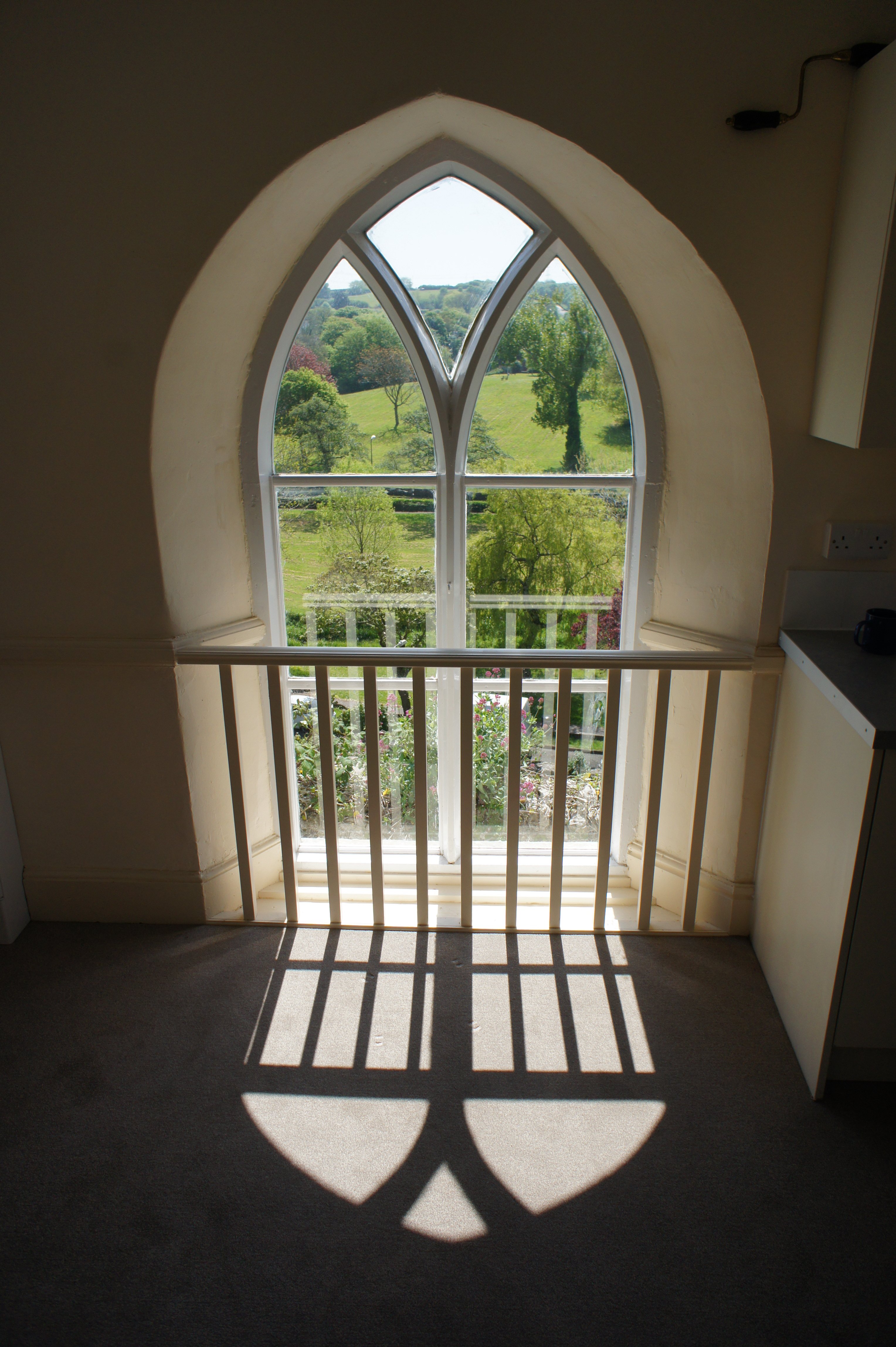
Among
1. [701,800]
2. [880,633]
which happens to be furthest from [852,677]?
[701,800]

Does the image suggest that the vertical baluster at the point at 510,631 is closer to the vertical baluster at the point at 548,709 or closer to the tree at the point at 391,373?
the vertical baluster at the point at 548,709

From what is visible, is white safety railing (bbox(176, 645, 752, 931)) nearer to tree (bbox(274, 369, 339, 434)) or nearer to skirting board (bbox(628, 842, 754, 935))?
skirting board (bbox(628, 842, 754, 935))

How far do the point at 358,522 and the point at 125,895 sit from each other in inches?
52.9

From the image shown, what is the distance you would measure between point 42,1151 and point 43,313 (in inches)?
74.6

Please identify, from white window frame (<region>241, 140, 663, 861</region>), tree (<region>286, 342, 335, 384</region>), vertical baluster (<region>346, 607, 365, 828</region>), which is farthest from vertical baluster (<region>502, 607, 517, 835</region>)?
tree (<region>286, 342, 335, 384</region>)

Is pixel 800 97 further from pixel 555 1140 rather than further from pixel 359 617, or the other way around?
pixel 555 1140

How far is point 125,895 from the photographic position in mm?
2387

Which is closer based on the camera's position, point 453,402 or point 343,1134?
point 343,1134

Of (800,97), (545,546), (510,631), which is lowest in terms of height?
(510,631)

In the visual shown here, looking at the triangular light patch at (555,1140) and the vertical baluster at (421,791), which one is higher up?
the vertical baluster at (421,791)

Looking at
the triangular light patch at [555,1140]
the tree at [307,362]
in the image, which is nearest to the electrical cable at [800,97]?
the tree at [307,362]

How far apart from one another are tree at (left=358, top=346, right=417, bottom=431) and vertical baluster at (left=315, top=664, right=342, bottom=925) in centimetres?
87

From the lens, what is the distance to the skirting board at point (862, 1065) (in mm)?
1789

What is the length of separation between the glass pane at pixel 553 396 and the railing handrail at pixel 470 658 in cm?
67
